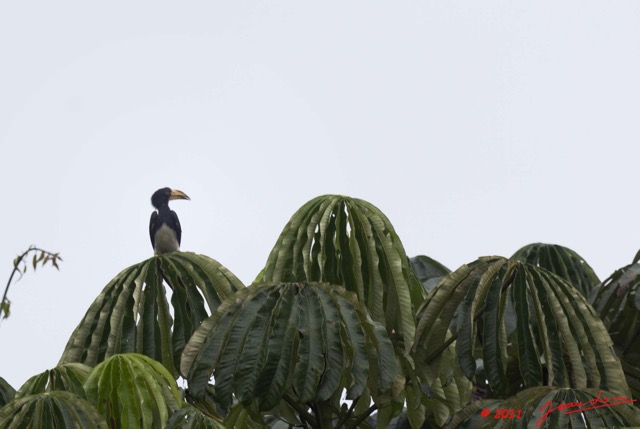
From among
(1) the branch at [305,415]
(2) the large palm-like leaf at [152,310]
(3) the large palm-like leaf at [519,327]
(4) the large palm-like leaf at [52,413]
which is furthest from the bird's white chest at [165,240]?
(4) the large palm-like leaf at [52,413]

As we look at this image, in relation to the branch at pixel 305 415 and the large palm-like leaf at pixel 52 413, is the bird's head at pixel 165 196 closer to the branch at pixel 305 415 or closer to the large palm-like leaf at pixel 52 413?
the branch at pixel 305 415

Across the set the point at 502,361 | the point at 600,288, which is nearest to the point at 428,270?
the point at 600,288

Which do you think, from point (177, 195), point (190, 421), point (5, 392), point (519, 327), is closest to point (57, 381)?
point (190, 421)

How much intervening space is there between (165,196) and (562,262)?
752cm

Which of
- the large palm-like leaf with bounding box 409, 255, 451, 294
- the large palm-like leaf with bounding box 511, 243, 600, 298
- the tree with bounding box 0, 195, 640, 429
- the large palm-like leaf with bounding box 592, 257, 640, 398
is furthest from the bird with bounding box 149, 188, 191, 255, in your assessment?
the large palm-like leaf with bounding box 592, 257, 640, 398

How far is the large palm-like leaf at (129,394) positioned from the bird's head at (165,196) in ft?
29.2

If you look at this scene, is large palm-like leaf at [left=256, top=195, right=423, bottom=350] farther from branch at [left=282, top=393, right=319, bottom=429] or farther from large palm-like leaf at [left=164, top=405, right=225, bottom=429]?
large palm-like leaf at [left=164, top=405, right=225, bottom=429]

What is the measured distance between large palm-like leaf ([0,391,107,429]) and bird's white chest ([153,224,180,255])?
839 cm

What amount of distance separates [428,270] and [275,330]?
256 cm

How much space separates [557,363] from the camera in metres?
3.58

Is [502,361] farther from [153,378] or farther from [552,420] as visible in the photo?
[153,378]

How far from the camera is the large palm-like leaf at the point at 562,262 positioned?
18.0 feet

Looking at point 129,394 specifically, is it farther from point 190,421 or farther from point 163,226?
point 163,226

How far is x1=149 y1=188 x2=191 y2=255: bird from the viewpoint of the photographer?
11578 mm
